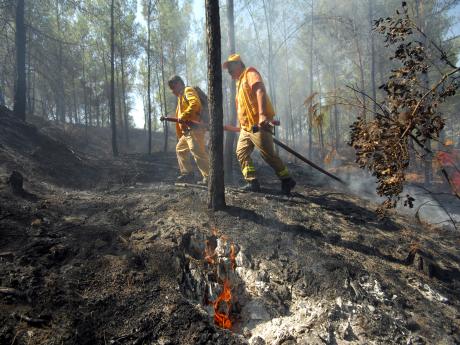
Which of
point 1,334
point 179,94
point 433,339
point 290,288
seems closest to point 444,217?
point 433,339

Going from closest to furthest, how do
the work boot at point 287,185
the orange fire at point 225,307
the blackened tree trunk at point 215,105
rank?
the orange fire at point 225,307
the blackened tree trunk at point 215,105
the work boot at point 287,185

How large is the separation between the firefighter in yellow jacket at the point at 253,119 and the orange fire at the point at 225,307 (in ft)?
7.81

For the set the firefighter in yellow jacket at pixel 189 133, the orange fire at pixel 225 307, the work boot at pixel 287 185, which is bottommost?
the orange fire at pixel 225 307

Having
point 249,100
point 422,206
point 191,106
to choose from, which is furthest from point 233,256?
point 422,206

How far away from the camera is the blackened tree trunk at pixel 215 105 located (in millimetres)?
4473

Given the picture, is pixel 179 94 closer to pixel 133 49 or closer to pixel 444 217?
pixel 444 217

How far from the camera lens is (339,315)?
3.09 meters

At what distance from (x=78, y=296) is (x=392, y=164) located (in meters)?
3.22

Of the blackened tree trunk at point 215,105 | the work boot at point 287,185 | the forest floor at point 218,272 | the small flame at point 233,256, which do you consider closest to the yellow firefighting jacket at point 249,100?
the blackened tree trunk at point 215,105

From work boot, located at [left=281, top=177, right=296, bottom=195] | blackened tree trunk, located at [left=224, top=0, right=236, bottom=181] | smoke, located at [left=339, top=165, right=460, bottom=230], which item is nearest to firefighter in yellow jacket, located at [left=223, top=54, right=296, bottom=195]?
work boot, located at [left=281, top=177, right=296, bottom=195]

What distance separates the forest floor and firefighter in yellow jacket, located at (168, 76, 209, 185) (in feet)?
3.70

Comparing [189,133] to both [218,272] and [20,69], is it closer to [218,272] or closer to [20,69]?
[218,272]

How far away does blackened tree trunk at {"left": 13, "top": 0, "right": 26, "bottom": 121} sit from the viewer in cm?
1093

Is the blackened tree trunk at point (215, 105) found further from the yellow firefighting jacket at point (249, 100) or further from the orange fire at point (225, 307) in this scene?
the orange fire at point (225, 307)
